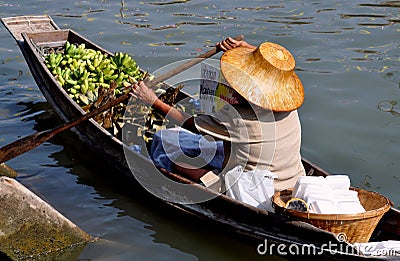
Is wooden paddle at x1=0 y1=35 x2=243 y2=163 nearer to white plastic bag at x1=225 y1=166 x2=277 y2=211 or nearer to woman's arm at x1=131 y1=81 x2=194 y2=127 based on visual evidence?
woman's arm at x1=131 y1=81 x2=194 y2=127

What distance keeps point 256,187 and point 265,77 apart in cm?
→ 75

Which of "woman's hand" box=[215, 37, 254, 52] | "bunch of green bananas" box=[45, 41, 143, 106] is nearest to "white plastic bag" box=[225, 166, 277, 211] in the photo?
"woman's hand" box=[215, 37, 254, 52]

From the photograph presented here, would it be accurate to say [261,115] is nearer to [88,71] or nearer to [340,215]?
[340,215]

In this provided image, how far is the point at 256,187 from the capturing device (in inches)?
166

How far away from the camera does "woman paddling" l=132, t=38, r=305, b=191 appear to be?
407 cm

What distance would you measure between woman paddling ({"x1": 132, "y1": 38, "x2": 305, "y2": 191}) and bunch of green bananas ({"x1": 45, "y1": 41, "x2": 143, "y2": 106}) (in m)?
1.71

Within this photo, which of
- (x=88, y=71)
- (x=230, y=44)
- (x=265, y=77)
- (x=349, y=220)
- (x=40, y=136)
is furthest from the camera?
(x=88, y=71)

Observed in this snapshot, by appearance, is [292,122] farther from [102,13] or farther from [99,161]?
[102,13]

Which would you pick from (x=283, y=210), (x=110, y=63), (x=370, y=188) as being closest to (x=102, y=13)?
(x=110, y=63)

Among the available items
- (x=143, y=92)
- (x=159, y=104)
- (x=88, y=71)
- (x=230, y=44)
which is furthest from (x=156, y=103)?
(x=88, y=71)

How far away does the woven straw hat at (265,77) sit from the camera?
13.3 feet

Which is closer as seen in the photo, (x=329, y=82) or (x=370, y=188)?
(x=370, y=188)

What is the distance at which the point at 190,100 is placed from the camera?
18.4ft

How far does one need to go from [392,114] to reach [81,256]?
11.7ft
